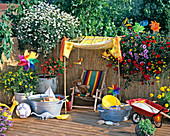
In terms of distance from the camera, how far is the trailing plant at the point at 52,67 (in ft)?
19.4

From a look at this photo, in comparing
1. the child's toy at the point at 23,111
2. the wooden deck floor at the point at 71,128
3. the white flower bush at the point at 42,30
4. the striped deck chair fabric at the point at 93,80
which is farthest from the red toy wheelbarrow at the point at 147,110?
the white flower bush at the point at 42,30

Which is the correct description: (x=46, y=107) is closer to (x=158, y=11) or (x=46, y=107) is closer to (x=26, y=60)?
(x=26, y=60)

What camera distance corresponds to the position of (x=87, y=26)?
23.5 ft

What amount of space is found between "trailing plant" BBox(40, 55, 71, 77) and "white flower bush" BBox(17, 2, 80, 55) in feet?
0.90

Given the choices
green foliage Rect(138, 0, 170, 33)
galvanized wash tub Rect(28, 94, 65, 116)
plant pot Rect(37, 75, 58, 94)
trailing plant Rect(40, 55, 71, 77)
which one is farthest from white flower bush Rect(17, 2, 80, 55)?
green foliage Rect(138, 0, 170, 33)

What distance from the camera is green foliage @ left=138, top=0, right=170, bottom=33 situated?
771cm

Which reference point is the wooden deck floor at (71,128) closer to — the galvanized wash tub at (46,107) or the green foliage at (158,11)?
the galvanized wash tub at (46,107)

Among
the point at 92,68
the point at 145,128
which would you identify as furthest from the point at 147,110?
the point at 92,68

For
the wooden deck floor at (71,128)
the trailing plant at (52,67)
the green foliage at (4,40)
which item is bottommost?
the wooden deck floor at (71,128)

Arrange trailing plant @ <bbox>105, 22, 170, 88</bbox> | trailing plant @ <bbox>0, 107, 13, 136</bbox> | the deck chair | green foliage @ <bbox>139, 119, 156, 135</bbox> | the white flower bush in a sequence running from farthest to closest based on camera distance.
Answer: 1. the deck chair
2. the white flower bush
3. trailing plant @ <bbox>105, 22, 170, 88</bbox>
4. trailing plant @ <bbox>0, 107, 13, 136</bbox>
5. green foliage @ <bbox>139, 119, 156, 135</bbox>

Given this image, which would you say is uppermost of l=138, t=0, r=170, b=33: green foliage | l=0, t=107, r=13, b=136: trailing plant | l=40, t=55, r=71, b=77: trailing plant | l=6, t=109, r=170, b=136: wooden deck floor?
l=138, t=0, r=170, b=33: green foliage

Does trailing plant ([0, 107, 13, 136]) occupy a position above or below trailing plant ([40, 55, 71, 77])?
below

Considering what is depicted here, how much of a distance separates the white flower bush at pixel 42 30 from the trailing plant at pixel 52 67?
273 millimetres

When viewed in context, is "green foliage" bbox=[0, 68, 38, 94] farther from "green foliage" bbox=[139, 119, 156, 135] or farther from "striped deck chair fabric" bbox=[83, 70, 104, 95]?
"green foliage" bbox=[139, 119, 156, 135]
